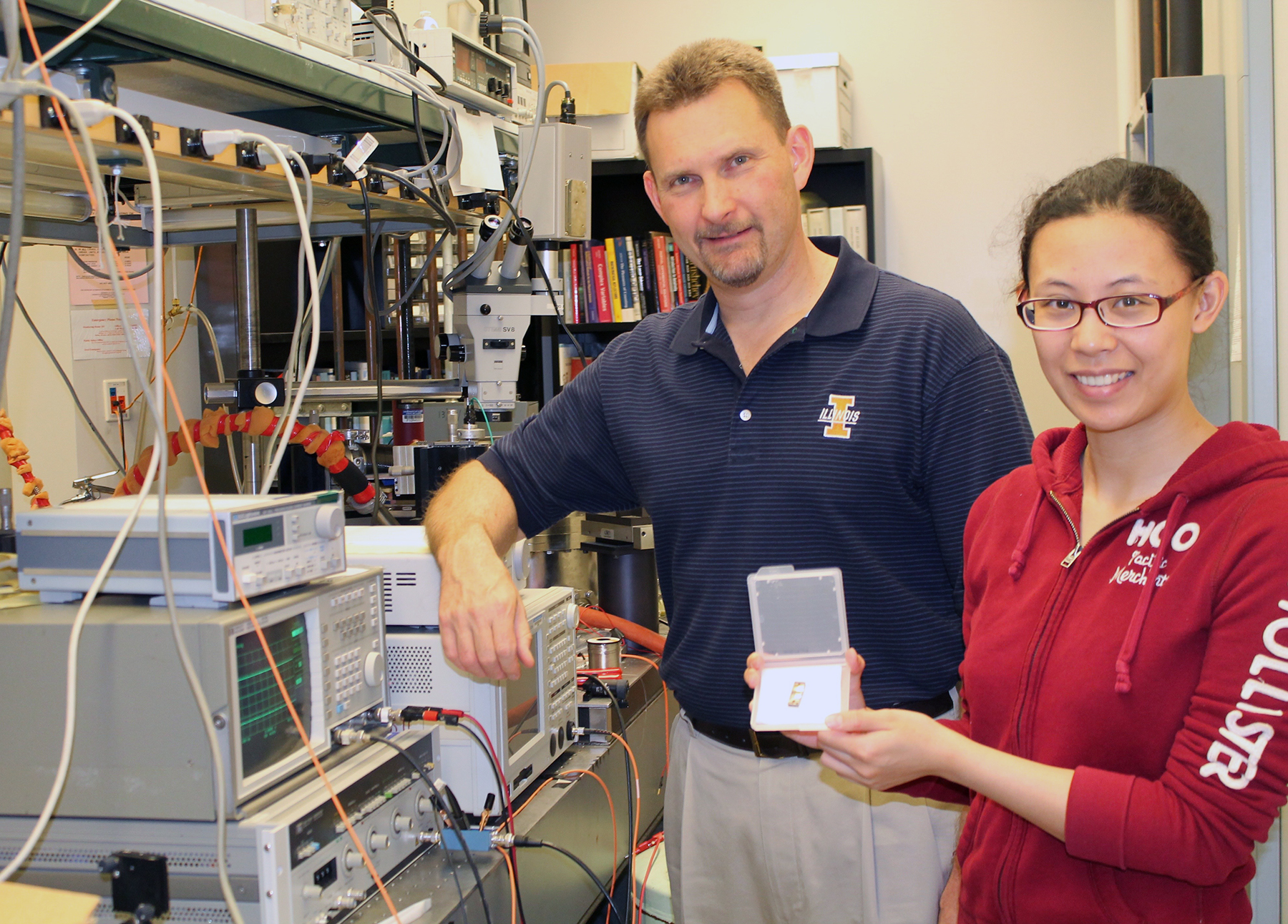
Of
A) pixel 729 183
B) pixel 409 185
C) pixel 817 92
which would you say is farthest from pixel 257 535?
pixel 817 92

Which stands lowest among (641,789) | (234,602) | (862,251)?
(641,789)

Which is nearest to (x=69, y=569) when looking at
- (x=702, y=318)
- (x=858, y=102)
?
(x=702, y=318)

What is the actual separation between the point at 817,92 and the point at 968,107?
0.57 meters

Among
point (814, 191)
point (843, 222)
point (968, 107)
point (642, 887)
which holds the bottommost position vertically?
point (642, 887)

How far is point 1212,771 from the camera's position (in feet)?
2.65

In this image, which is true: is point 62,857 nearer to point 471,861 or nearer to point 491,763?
point 471,861

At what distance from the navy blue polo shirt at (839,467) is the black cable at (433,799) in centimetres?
37

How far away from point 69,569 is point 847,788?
94 centimetres

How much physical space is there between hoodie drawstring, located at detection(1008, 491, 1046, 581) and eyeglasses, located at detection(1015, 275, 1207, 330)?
0.64 feet

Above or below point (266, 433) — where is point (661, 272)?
above

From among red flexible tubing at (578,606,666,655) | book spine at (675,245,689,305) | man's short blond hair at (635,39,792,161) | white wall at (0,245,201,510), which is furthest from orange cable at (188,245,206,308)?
man's short blond hair at (635,39,792,161)

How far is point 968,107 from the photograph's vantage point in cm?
366

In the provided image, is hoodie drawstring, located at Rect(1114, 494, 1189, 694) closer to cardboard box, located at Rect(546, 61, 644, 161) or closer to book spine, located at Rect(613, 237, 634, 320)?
cardboard box, located at Rect(546, 61, 644, 161)

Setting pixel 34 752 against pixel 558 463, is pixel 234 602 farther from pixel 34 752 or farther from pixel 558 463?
pixel 558 463
